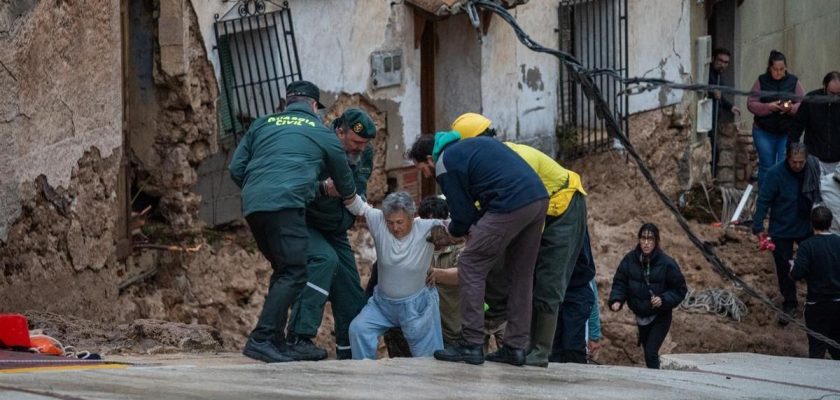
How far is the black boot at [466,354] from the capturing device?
31.8ft

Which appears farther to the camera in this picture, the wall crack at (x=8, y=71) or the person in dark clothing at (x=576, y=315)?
the person in dark clothing at (x=576, y=315)

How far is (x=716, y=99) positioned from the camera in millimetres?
20234

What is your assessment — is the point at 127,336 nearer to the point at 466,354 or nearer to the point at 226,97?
the point at 466,354

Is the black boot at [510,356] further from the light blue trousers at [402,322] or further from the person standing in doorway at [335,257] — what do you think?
the person standing in doorway at [335,257]

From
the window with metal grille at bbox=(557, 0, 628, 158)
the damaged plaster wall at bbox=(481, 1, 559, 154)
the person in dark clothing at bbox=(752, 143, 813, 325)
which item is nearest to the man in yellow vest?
the person in dark clothing at bbox=(752, 143, 813, 325)

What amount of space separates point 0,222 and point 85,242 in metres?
1.06

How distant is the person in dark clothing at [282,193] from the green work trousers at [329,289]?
0.32m

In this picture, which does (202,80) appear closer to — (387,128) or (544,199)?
(387,128)

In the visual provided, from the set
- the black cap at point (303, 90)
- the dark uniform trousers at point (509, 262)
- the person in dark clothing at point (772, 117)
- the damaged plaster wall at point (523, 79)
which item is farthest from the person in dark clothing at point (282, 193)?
the person in dark clothing at point (772, 117)

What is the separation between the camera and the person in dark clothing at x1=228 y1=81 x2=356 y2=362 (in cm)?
970

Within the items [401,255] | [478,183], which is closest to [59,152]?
[401,255]

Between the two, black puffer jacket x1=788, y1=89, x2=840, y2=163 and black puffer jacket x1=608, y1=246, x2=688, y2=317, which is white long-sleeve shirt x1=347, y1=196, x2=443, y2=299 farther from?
black puffer jacket x1=788, y1=89, x2=840, y2=163

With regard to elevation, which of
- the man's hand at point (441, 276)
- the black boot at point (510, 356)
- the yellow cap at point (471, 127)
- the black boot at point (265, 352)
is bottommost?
the black boot at point (510, 356)

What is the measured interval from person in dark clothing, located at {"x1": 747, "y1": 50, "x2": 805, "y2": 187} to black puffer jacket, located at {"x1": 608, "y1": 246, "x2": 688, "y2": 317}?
4767mm
